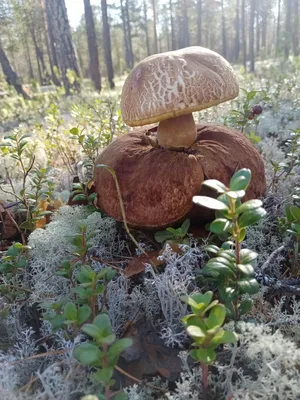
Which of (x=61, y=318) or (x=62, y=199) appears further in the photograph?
(x=62, y=199)

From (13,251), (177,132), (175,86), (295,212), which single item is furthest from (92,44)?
(295,212)

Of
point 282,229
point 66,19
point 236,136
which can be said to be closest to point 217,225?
point 282,229

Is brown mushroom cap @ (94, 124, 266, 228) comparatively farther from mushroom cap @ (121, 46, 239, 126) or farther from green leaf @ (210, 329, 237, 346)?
green leaf @ (210, 329, 237, 346)

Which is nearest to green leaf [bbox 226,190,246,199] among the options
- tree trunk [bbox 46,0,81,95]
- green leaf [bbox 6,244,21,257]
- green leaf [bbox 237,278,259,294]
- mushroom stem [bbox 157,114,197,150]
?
green leaf [bbox 237,278,259,294]

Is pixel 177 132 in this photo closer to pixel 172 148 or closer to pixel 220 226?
pixel 172 148

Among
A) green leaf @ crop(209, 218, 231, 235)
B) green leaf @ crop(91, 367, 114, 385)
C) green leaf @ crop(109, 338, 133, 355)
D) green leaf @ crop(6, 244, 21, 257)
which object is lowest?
green leaf @ crop(6, 244, 21, 257)

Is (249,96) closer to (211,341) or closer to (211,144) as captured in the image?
(211,144)

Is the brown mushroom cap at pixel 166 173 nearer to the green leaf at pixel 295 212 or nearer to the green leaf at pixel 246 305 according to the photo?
the green leaf at pixel 295 212
